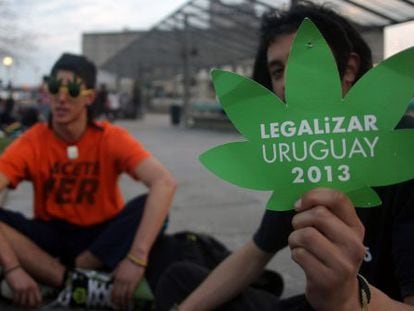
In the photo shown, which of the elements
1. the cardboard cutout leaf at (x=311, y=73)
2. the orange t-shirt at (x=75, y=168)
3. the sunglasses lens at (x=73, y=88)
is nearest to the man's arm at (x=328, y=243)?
the cardboard cutout leaf at (x=311, y=73)

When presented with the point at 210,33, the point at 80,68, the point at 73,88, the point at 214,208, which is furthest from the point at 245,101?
the point at 210,33

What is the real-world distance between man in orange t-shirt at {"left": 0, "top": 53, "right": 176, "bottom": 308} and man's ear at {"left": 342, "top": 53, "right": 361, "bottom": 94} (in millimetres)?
1428

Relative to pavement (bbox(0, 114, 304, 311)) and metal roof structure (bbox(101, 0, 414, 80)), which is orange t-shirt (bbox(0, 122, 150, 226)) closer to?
pavement (bbox(0, 114, 304, 311))

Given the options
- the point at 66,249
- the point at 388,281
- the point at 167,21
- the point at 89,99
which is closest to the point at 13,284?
the point at 66,249

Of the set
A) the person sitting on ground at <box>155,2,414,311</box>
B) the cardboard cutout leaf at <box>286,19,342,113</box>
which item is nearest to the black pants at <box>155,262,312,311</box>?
the person sitting on ground at <box>155,2,414,311</box>

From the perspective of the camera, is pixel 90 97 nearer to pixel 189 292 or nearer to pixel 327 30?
pixel 189 292

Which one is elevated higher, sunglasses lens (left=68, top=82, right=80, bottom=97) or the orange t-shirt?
sunglasses lens (left=68, top=82, right=80, bottom=97)

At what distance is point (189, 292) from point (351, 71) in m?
1.13

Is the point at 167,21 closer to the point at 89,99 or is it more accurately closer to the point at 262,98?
the point at 89,99

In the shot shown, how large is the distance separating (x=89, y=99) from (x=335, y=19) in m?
Result: 1.80

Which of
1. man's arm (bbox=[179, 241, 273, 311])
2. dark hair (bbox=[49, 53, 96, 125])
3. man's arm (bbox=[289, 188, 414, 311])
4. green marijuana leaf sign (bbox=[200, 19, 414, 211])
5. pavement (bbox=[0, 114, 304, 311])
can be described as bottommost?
pavement (bbox=[0, 114, 304, 311])

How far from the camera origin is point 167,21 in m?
18.4

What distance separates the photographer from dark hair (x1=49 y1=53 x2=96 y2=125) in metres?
3.24

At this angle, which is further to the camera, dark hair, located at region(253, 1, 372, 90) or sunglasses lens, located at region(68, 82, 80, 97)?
sunglasses lens, located at region(68, 82, 80, 97)
